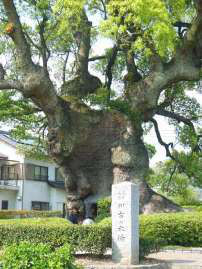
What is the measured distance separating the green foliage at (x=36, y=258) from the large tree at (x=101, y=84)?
1097 centimetres

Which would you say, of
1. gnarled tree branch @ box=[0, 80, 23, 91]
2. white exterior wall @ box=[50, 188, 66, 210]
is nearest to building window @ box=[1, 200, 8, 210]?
white exterior wall @ box=[50, 188, 66, 210]

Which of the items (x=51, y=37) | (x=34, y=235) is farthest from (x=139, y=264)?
(x=51, y=37)

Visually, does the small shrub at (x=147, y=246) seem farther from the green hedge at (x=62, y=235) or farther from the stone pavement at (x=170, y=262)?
the green hedge at (x=62, y=235)

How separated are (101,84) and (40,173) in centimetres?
1955

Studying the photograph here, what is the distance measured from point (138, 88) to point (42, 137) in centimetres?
704

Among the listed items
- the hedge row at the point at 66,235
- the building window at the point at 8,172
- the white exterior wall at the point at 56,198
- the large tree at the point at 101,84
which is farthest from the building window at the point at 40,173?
the hedge row at the point at 66,235

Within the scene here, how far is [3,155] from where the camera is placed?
40.0 m

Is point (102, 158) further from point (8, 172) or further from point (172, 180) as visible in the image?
point (8, 172)

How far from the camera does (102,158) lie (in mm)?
21094

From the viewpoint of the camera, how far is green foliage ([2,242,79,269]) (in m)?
7.23

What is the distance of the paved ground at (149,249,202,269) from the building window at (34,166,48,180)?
2785 cm

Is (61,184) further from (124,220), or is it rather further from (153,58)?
(124,220)

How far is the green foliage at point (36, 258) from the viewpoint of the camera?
285 inches

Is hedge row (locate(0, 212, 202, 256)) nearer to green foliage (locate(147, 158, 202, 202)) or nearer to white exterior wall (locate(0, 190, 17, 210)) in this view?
green foliage (locate(147, 158, 202, 202))
